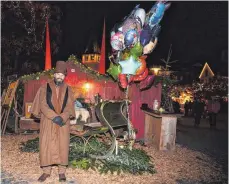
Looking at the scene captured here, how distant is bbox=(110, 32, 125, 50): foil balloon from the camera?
23.5 feet

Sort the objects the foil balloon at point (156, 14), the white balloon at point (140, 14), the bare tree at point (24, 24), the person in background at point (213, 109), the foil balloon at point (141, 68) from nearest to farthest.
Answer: the white balloon at point (140, 14) → the foil balloon at point (156, 14) → the foil balloon at point (141, 68) → the bare tree at point (24, 24) → the person in background at point (213, 109)

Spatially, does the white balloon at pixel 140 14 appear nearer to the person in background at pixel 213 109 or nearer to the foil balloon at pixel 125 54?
the foil balloon at pixel 125 54

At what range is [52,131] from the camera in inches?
217

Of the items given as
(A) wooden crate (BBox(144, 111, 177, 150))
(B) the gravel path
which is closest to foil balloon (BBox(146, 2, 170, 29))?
(A) wooden crate (BBox(144, 111, 177, 150))

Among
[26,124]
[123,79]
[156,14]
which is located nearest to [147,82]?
[123,79]

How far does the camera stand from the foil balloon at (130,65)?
23.9 ft

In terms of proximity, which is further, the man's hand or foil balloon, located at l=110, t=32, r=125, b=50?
foil balloon, located at l=110, t=32, r=125, b=50

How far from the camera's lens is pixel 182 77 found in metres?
39.5

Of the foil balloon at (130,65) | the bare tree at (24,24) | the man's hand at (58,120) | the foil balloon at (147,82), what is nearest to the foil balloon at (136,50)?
the foil balloon at (130,65)

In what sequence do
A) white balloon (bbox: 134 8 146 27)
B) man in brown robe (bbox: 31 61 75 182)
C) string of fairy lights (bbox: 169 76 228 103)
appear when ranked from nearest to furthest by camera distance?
man in brown robe (bbox: 31 61 75 182) → white balloon (bbox: 134 8 146 27) → string of fairy lights (bbox: 169 76 228 103)

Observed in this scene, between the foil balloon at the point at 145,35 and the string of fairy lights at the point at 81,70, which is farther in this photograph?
the string of fairy lights at the point at 81,70

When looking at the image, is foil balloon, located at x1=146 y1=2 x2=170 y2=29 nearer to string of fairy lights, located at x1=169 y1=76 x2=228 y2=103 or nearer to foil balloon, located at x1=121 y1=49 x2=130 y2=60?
foil balloon, located at x1=121 y1=49 x2=130 y2=60

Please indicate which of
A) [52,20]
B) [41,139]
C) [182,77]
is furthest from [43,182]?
[182,77]

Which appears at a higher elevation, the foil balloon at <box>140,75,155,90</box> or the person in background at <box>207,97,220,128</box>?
the foil balloon at <box>140,75,155,90</box>
